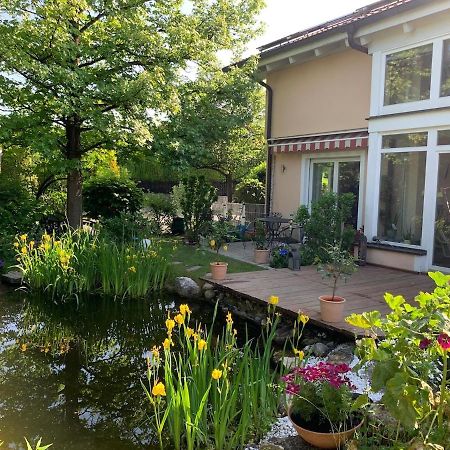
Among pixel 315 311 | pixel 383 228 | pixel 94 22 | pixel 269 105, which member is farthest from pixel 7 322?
pixel 269 105

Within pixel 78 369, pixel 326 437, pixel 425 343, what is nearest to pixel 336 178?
pixel 78 369

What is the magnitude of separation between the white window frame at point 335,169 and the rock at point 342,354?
279 inches

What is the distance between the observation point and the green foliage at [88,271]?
10.2 m

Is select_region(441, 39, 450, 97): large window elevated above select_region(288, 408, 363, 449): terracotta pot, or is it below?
above

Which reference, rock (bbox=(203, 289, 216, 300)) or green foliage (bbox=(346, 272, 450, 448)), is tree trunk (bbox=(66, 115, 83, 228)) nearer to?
rock (bbox=(203, 289, 216, 300))

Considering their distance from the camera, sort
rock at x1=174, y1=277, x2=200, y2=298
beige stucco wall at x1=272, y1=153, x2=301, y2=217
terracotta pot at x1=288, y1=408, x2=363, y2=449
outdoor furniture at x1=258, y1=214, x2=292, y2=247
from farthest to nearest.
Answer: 1. beige stucco wall at x1=272, y1=153, x2=301, y2=217
2. outdoor furniture at x1=258, y1=214, x2=292, y2=247
3. rock at x1=174, y1=277, x2=200, y2=298
4. terracotta pot at x1=288, y1=408, x2=363, y2=449

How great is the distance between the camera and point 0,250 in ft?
38.9

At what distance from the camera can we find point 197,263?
42.7ft

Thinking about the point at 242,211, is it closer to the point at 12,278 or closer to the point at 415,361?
the point at 12,278

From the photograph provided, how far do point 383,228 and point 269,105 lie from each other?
7018mm

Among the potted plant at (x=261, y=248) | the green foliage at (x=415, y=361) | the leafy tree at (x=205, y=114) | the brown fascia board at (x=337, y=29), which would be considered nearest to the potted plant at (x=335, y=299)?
the green foliage at (x=415, y=361)

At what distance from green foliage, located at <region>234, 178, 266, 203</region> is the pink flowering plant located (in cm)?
2232

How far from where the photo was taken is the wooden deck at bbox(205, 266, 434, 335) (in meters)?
8.36

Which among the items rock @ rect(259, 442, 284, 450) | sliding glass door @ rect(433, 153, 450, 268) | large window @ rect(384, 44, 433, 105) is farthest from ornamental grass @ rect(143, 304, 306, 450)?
large window @ rect(384, 44, 433, 105)
